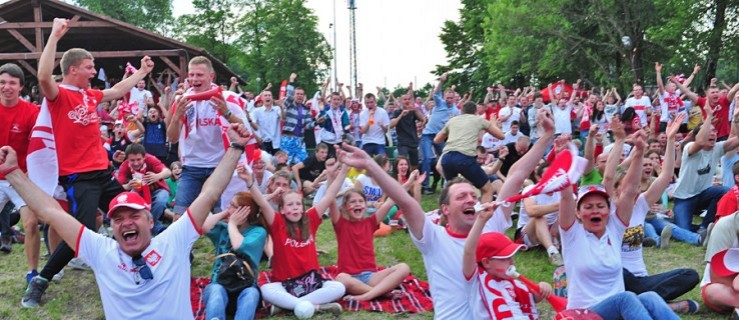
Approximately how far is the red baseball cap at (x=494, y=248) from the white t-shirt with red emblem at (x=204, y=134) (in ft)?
10.2

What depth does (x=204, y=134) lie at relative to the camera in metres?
6.52

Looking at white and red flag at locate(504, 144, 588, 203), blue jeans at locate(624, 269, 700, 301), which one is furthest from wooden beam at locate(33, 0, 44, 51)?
white and red flag at locate(504, 144, 588, 203)

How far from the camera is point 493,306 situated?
396 cm

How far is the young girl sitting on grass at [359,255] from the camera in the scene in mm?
6590

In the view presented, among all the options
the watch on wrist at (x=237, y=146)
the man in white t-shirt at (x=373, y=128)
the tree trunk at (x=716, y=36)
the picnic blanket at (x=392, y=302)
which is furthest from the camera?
the tree trunk at (x=716, y=36)

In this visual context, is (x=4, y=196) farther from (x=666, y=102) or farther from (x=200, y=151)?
(x=666, y=102)

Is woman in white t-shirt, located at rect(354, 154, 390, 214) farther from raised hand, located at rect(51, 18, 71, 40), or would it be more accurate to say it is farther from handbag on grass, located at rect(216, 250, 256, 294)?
raised hand, located at rect(51, 18, 71, 40)

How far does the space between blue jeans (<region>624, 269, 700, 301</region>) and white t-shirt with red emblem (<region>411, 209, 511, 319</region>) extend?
7.72 feet

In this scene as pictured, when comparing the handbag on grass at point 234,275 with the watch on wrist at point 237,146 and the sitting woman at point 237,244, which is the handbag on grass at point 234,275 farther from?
the watch on wrist at point 237,146

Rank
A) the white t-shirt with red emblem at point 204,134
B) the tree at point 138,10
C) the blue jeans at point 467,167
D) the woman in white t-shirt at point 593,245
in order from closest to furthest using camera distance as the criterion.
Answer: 1. the woman in white t-shirt at point 593,245
2. the white t-shirt with red emblem at point 204,134
3. the blue jeans at point 467,167
4. the tree at point 138,10

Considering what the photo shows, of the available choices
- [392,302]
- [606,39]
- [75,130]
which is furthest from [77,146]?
[606,39]

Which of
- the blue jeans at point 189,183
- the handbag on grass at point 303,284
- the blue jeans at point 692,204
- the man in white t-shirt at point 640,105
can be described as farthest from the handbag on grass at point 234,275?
the man in white t-shirt at point 640,105

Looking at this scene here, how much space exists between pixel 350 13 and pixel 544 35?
1032 centimetres

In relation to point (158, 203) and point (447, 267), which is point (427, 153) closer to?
point (158, 203)
